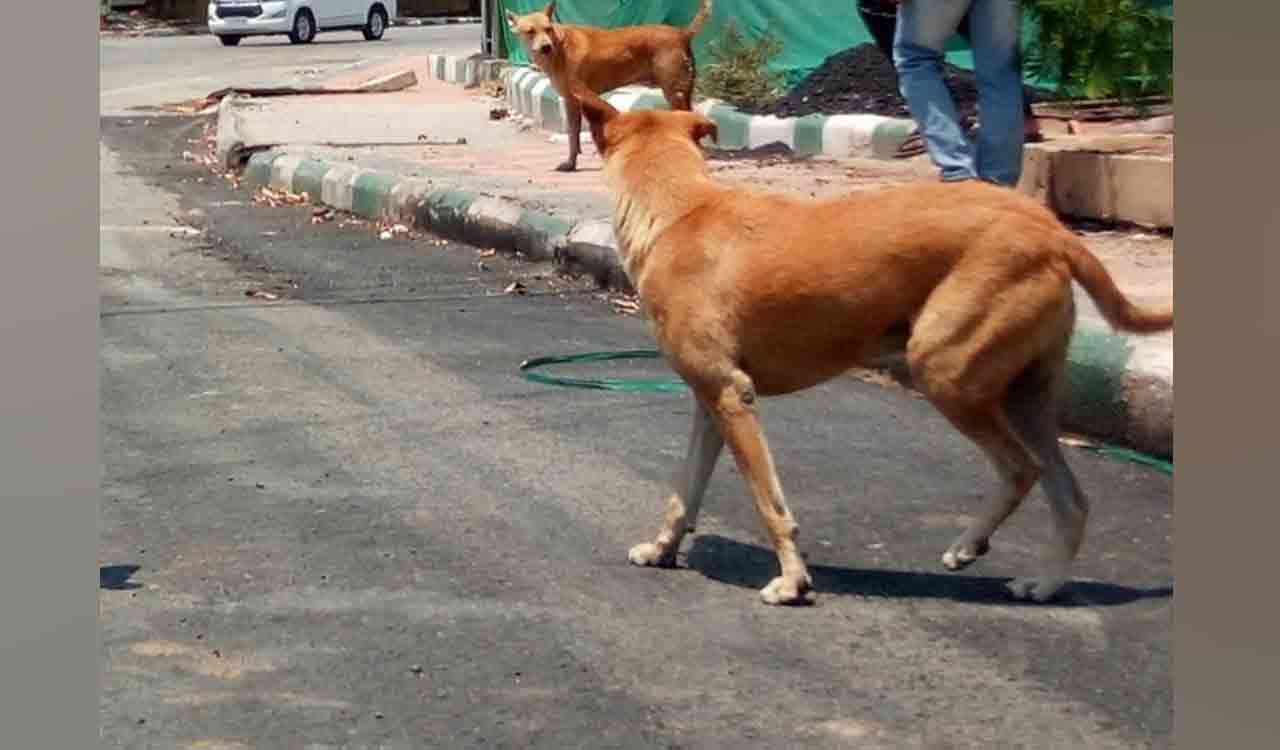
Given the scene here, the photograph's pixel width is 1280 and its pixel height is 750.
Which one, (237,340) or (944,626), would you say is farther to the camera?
(237,340)

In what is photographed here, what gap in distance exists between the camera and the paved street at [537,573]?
3.77 m

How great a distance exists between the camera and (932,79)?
8.08 metres

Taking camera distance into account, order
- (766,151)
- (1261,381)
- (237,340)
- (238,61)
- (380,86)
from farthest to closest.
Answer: (238,61) < (380,86) < (766,151) < (237,340) < (1261,381)

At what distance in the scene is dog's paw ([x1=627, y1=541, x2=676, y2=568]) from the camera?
4754mm

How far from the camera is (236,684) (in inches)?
156

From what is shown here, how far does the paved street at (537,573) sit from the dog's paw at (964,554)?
3cm

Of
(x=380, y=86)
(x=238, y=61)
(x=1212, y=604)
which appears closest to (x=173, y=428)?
(x=1212, y=604)

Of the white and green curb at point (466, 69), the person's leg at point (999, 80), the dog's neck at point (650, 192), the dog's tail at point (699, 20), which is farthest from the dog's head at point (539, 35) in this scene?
the dog's neck at point (650, 192)

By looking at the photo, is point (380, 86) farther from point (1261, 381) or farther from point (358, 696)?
point (1261, 381)

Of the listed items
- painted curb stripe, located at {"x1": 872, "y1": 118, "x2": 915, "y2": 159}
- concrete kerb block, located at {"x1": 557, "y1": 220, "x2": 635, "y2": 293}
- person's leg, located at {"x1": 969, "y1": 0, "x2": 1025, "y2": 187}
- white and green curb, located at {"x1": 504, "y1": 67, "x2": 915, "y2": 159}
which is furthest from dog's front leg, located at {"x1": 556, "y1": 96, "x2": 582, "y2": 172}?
person's leg, located at {"x1": 969, "y1": 0, "x2": 1025, "y2": 187}

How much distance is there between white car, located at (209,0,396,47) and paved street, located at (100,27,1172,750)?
98.8ft

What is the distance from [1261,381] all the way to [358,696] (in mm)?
2388


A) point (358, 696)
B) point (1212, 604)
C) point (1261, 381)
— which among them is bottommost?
point (358, 696)

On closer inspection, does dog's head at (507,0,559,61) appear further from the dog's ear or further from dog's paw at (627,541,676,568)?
dog's paw at (627,541,676,568)
